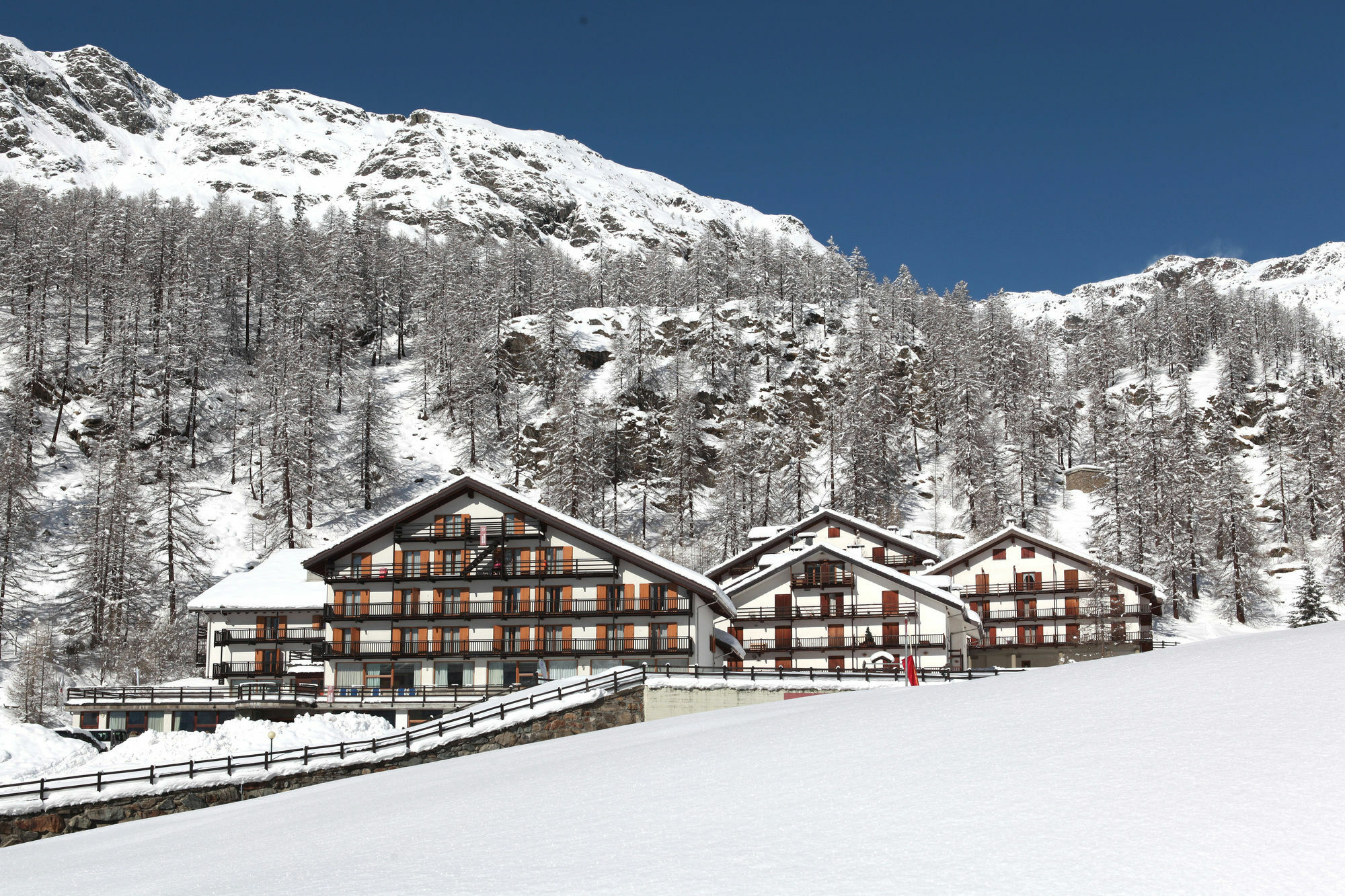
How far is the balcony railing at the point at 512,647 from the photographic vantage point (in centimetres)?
5366

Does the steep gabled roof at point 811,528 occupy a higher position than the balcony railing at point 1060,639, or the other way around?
the steep gabled roof at point 811,528

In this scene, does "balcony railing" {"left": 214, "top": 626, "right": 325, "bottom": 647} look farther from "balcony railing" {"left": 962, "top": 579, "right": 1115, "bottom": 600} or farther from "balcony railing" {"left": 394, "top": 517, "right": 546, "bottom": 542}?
"balcony railing" {"left": 962, "top": 579, "right": 1115, "bottom": 600}

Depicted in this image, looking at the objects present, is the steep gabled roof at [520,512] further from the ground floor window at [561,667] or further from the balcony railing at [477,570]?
the ground floor window at [561,667]

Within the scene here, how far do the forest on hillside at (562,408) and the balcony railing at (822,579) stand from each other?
1021 inches

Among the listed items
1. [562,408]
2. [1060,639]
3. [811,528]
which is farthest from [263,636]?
[1060,639]

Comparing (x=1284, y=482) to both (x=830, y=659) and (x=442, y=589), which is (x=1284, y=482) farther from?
(x=442, y=589)

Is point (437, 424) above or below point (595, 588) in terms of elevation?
above

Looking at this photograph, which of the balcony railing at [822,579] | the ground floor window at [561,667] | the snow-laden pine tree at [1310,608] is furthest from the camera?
the snow-laden pine tree at [1310,608]

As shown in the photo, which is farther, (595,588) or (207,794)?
(595,588)

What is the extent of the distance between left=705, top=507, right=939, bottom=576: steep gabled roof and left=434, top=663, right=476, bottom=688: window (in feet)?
71.4

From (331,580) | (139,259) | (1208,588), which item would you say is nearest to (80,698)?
(331,580)

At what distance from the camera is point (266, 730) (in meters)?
41.3

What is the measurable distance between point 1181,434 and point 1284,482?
16048 mm

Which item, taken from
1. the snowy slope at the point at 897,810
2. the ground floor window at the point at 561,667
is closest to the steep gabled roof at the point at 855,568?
the ground floor window at the point at 561,667
